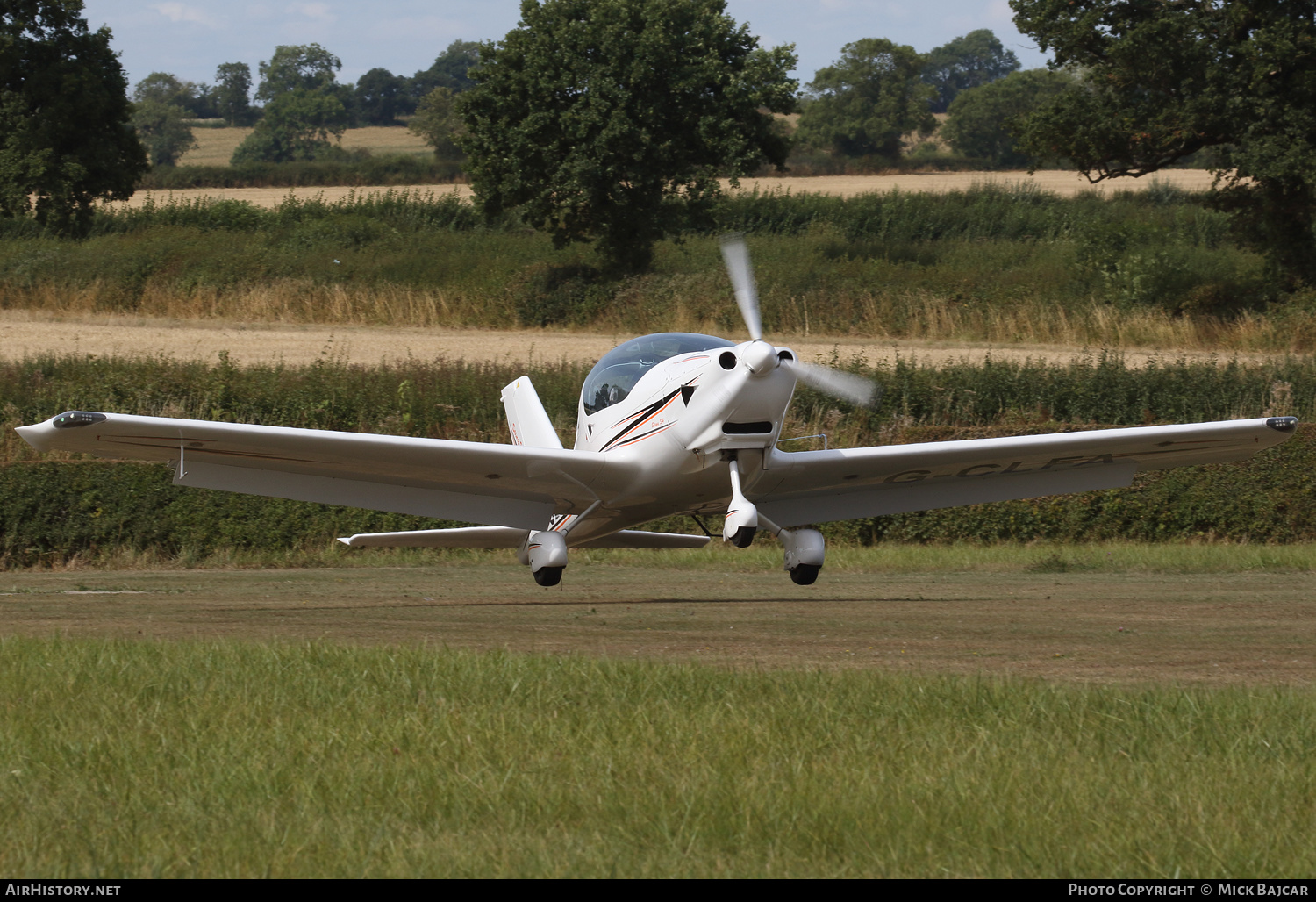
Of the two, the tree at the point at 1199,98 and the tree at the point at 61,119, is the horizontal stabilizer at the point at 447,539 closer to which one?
the tree at the point at 1199,98

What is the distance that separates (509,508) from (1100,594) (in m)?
6.20

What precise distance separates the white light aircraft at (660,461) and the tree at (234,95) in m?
Answer: 160

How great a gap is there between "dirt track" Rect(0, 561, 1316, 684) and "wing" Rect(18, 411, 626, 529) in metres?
1.04

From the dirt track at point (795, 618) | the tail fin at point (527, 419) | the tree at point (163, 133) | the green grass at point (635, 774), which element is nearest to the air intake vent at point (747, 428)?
the dirt track at point (795, 618)

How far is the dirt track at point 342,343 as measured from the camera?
3170cm

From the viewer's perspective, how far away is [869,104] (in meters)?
106

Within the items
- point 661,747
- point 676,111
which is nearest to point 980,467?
point 661,747

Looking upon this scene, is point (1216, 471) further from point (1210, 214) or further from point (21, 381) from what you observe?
point (1210, 214)

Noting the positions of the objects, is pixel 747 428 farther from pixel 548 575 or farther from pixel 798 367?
pixel 548 575

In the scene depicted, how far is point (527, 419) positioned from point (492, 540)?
1.43 meters

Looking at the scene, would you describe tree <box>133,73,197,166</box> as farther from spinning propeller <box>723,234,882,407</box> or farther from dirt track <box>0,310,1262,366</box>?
spinning propeller <box>723,234,882,407</box>

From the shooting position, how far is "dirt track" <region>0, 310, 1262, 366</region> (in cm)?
3170

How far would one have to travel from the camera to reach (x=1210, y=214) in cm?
4653

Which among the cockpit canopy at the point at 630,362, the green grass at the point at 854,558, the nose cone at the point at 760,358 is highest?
the nose cone at the point at 760,358
